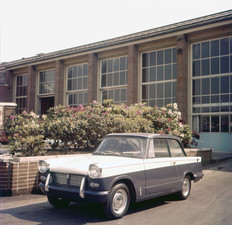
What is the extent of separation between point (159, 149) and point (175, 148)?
0.81 m

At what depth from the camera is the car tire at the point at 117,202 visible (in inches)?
217

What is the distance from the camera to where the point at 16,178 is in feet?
24.8

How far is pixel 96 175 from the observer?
17.9ft

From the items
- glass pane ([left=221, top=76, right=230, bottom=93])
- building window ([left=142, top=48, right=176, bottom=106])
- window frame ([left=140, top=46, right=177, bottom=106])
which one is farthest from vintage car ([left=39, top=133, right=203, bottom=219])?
Answer: building window ([left=142, top=48, right=176, bottom=106])

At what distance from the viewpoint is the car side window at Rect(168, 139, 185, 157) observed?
24.2 feet

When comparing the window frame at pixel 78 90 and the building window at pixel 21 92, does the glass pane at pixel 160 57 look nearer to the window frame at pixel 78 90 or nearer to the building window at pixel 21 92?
the window frame at pixel 78 90

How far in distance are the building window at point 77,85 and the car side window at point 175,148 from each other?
24900mm

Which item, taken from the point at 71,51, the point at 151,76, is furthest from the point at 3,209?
the point at 71,51

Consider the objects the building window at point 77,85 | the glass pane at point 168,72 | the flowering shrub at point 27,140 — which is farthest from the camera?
the building window at point 77,85

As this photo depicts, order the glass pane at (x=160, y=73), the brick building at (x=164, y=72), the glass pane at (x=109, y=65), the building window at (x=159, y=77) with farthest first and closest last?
1. the glass pane at (x=109, y=65)
2. the glass pane at (x=160, y=73)
3. the building window at (x=159, y=77)
4. the brick building at (x=164, y=72)

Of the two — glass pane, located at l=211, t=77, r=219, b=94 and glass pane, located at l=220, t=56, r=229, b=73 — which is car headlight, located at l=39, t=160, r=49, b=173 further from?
glass pane, located at l=220, t=56, r=229, b=73

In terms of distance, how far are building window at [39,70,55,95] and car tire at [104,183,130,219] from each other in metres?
30.8

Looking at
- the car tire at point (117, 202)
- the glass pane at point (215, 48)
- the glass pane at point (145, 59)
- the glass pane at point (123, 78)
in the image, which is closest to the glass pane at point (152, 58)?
the glass pane at point (145, 59)

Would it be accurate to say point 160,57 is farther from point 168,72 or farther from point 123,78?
point 123,78
